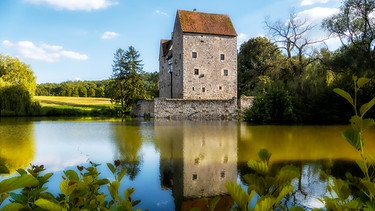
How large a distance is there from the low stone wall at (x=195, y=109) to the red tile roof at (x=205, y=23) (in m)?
8.80

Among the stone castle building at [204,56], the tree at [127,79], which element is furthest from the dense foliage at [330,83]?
the tree at [127,79]

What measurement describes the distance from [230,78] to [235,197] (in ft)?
128

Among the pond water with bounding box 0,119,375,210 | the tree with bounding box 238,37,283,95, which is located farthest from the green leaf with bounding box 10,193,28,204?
the tree with bounding box 238,37,283,95

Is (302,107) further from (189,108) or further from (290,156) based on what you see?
(290,156)

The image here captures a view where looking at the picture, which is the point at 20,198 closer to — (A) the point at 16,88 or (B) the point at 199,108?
(B) the point at 199,108

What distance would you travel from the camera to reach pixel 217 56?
39094 mm

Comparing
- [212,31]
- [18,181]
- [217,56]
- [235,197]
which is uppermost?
[212,31]

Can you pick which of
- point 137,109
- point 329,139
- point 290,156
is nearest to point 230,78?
point 137,109

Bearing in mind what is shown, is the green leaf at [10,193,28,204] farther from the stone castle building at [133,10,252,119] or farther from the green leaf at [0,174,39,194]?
the stone castle building at [133,10,252,119]

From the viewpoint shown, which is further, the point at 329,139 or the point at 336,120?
the point at 336,120

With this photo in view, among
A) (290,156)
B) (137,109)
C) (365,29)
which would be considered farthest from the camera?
(137,109)

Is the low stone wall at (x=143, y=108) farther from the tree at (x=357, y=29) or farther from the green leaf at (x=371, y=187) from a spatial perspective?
the green leaf at (x=371, y=187)

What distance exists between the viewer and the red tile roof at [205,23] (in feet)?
125

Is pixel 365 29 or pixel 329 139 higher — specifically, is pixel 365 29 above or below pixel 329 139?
above
